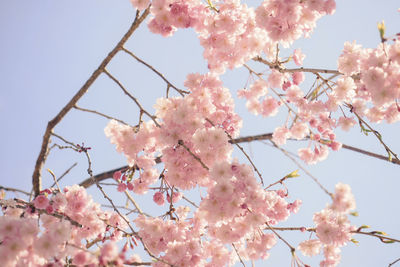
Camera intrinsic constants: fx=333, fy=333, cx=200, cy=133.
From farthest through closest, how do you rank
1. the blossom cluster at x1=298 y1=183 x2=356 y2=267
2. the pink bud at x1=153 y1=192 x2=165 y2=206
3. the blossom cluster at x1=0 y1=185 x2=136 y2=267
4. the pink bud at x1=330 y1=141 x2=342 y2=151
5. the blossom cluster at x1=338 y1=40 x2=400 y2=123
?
the pink bud at x1=153 y1=192 x2=165 y2=206 → the pink bud at x1=330 y1=141 x2=342 y2=151 → the blossom cluster at x1=298 y1=183 x2=356 y2=267 → the blossom cluster at x1=338 y1=40 x2=400 y2=123 → the blossom cluster at x1=0 y1=185 x2=136 y2=267

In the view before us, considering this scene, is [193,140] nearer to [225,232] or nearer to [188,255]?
[225,232]

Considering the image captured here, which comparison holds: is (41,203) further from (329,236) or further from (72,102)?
Answer: (329,236)

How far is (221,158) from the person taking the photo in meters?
2.39

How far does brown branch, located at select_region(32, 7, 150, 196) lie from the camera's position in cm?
274

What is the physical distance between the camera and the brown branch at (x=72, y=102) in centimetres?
274

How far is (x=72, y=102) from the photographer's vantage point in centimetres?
292

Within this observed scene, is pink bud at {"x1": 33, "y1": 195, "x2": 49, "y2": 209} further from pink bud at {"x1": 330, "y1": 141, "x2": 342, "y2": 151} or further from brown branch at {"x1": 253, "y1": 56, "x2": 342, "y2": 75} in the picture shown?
pink bud at {"x1": 330, "y1": 141, "x2": 342, "y2": 151}

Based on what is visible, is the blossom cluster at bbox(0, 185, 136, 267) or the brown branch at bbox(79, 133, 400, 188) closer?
the blossom cluster at bbox(0, 185, 136, 267)

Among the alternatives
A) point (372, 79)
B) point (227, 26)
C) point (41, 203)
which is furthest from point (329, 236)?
point (41, 203)

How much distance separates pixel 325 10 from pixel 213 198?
1463mm

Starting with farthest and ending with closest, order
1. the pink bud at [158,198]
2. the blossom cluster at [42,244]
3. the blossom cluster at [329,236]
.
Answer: the pink bud at [158,198], the blossom cluster at [329,236], the blossom cluster at [42,244]

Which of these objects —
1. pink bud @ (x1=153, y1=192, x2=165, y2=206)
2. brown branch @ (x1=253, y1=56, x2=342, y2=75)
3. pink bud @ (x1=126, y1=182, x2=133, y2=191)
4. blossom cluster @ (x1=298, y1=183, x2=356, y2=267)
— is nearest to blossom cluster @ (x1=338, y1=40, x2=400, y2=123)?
brown branch @ (x1=253, y1=56, x2=342, y2=75)

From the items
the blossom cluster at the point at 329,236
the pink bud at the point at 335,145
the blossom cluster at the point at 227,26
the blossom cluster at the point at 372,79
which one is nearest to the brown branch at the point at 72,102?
the blossom cluster at the point at 227,26

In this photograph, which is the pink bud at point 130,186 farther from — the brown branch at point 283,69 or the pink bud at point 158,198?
the brown branch at point 283,69
